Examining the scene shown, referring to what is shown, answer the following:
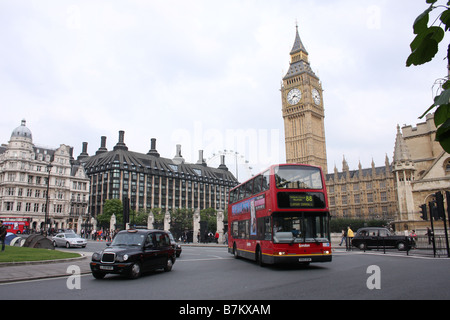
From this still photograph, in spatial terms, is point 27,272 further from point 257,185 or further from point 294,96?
point 294,96

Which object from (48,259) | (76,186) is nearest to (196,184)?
(76,186)

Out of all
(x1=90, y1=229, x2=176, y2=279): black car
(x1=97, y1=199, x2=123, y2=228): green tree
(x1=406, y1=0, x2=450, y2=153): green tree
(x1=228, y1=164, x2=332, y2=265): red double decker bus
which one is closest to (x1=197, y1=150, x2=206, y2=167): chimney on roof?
(x1=97, y1=199, x2=123, y2=228): green tree

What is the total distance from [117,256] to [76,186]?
76.3m

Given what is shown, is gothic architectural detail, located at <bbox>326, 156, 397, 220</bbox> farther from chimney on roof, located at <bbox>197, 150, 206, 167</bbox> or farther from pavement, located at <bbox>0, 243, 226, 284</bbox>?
pavement, located at <bbox>0, 243, 226, 284</bbox>

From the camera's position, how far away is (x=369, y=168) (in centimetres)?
9212

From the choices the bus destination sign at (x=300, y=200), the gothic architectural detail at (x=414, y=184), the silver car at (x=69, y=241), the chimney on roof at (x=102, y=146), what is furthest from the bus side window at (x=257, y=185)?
the chimney on roof at (x=102, y=146)

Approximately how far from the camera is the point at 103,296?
800cm

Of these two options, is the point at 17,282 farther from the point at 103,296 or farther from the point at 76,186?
the point at 76,186

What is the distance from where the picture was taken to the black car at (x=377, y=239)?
24312 millimetres

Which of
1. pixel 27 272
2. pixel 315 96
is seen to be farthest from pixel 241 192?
pixel 315 96

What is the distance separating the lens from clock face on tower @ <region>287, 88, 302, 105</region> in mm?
103056

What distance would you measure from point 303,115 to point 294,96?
705cm

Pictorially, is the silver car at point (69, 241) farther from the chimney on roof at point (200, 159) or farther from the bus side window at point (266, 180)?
the chimney on roof at point (200, 159)

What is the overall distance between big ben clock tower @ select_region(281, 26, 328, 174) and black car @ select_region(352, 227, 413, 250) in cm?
7367
